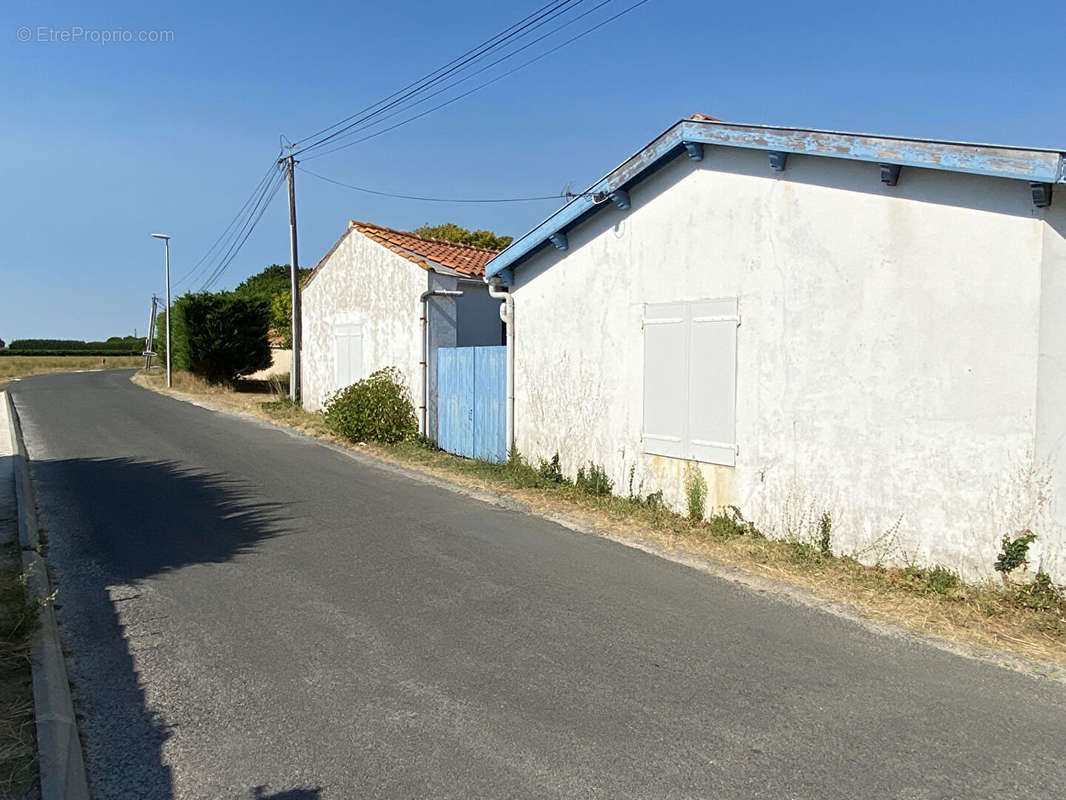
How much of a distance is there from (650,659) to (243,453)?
10391mm

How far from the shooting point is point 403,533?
313 inches

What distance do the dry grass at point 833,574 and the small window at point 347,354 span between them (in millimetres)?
6252

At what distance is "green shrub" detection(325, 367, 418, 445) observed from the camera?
14266 mm

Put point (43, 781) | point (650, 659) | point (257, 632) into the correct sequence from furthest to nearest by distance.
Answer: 1. point (257, 632)
2. point (650, 659)
3. point (43, 781)

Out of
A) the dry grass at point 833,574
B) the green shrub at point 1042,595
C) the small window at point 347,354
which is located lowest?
the dry grass at point 833,574

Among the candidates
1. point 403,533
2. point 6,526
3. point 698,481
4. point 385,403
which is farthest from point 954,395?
point 385,403

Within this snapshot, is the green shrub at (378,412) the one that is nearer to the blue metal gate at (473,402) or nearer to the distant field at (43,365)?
the blue metal gate at (473,402)

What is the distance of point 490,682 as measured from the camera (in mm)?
4367

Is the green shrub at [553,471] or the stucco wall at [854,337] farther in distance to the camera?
the green shrub at [553,471]

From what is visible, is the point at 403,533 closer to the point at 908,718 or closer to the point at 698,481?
the point at 698,481

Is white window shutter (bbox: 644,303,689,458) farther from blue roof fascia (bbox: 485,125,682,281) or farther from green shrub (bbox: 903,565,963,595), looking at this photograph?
green shrub (bbox: 903,565,963,595)

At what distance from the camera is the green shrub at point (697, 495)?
8.30 meters

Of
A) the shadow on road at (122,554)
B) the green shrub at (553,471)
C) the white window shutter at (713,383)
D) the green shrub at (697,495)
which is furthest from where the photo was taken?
the green shrub at (553,471)

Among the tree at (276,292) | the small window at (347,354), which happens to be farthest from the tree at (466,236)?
the small window at (347,354)
